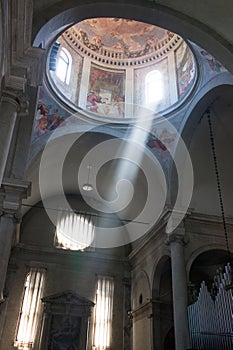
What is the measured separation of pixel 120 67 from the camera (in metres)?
14.5

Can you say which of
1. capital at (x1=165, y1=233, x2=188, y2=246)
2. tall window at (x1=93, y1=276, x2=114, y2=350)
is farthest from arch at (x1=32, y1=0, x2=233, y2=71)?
tall window at (x1=93, y1=276, x2=114, y2=350)

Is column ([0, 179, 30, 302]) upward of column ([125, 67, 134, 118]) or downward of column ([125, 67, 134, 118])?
downward

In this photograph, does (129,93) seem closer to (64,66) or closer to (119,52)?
(119,52)

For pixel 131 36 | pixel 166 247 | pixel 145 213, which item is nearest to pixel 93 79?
pixel 131 36

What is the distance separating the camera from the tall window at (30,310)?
44.3ft

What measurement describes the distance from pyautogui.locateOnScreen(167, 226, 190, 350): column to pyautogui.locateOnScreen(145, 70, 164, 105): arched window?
17.2 ft

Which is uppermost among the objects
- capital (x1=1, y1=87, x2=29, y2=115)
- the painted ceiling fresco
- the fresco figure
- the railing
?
the painted ceiling fresco

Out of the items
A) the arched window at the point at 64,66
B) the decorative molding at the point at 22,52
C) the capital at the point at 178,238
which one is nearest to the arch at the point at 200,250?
the capital at the point at 178,238

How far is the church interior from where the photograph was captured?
10.3 metres

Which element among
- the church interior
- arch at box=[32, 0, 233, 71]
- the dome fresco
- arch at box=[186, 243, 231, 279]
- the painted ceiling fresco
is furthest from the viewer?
the painted ceiling fresco

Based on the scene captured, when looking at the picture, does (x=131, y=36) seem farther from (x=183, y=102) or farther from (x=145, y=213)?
(x=145, y=213)

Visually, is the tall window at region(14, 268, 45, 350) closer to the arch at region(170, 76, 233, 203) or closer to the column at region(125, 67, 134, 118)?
the arch at region(170, 76, 233, 203)

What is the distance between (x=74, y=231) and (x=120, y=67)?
7705mm

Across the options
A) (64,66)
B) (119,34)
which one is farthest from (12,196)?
(119,34)
